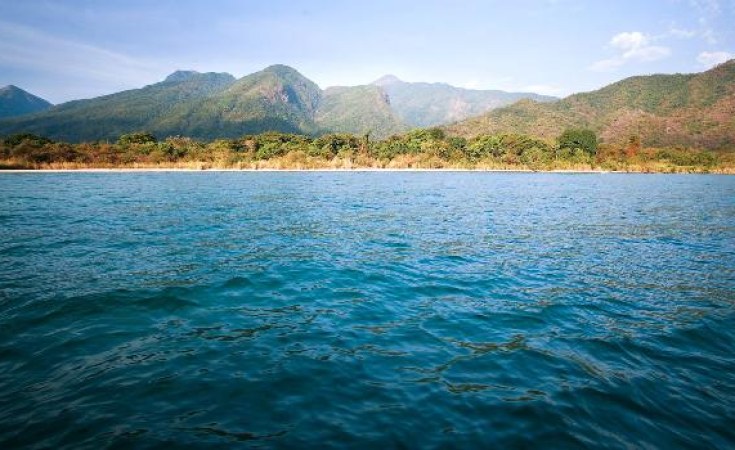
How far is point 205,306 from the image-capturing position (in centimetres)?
972

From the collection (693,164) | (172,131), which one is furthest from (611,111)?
(172,131)

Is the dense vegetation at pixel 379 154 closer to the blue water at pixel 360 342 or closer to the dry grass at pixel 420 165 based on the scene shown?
the dry grass at pixel 420 165

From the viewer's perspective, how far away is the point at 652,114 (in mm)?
167875

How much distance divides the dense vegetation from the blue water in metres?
69.8

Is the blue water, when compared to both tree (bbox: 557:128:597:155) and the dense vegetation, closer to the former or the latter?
the dense vegetation

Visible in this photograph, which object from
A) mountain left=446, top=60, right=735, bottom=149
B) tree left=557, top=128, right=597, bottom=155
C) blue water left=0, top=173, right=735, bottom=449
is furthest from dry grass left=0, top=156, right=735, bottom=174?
blue water left=0, top=173, right=735, bottom=449

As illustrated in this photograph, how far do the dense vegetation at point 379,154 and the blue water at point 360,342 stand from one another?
69811mm

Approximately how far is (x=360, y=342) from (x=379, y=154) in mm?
100087

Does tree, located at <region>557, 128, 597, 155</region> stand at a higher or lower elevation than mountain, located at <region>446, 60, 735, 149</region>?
lower

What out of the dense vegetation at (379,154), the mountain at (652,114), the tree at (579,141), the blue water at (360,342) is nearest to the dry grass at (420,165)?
the dense vegetation at (379,154)

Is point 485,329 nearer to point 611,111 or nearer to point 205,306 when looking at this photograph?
point 205,306

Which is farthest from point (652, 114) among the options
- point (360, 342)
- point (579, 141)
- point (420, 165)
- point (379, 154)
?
point (360, 342)

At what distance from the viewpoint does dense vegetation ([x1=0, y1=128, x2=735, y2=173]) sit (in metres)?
79.3

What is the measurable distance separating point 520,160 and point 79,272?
352 ft
